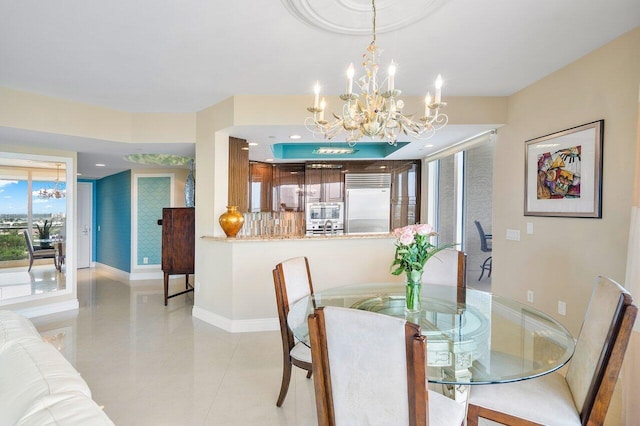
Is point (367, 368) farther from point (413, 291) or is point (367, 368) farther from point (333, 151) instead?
point (333, 151)

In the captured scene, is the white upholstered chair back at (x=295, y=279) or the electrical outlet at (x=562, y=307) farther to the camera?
the electrical outlet at (x=562, y=307)

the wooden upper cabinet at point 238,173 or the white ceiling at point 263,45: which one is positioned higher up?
the white ceiling at point 263,45

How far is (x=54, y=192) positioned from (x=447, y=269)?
4955 mm

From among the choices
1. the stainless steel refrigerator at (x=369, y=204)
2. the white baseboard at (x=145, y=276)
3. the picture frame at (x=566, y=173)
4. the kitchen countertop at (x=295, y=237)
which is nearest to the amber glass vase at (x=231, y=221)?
the kitchen countertop at (x=295, y=237)

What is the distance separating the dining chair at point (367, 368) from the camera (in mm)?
985

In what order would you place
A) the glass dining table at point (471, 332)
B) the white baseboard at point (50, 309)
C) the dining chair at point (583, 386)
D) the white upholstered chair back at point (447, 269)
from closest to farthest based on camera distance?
the dining chair at point (583, 386) < the glass dining table at point (471, 332) < the white upholstered chair back at point (447, 269) < the white baseboard at point (50, 309)

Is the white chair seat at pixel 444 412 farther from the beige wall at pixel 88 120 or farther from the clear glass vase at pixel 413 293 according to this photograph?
the beige wall at pixel 88 120

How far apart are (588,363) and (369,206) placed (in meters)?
4.60

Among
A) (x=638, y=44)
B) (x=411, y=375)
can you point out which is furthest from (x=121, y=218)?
(x=638, y=44)

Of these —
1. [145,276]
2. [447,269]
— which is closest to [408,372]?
[447,269]

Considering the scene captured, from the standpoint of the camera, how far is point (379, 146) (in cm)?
541

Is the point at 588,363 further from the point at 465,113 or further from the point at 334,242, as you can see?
the point at 465,113

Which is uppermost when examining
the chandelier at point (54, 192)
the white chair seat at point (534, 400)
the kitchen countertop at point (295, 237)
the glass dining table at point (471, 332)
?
the chandelier at point (54, 192)

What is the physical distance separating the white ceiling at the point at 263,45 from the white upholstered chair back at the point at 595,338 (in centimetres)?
164
